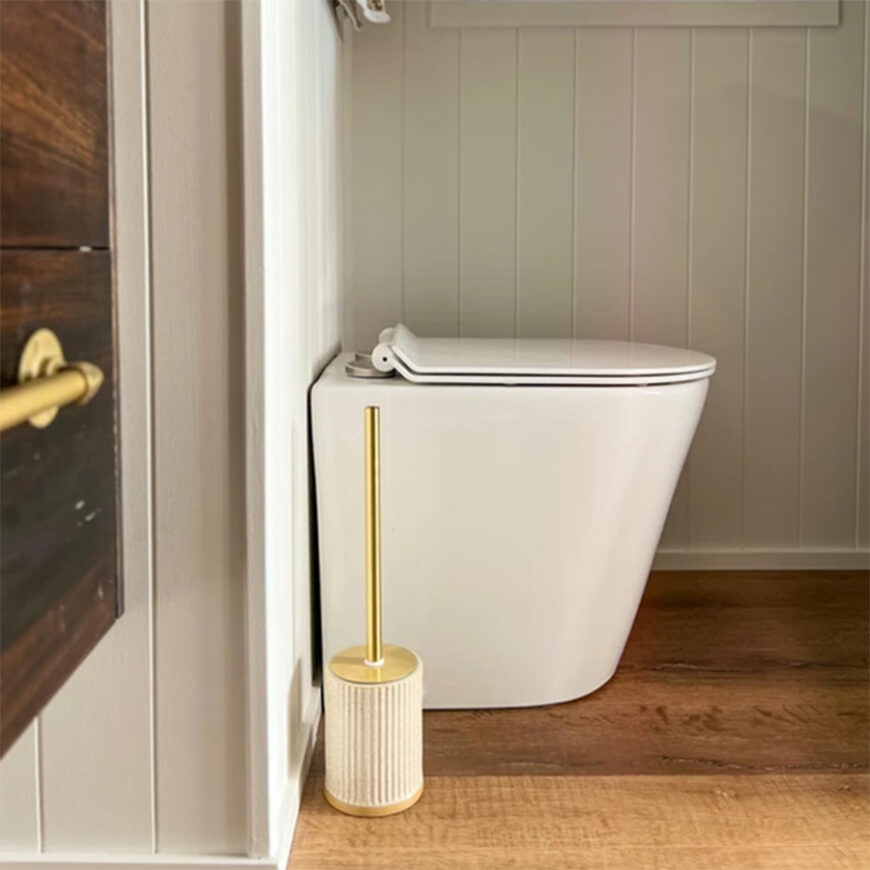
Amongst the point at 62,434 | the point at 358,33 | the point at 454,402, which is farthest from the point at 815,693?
the point at 358,33

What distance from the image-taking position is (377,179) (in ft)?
6.46

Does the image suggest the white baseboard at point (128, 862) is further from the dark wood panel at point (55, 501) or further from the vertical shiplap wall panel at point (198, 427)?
the dark wood panel at point (55, 501)

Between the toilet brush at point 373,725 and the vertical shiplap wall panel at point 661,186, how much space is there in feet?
3.13

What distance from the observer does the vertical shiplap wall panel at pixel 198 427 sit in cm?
94

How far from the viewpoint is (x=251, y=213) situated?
37.7 inches

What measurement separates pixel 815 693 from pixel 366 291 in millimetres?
1037

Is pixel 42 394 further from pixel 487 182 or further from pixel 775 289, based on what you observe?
pixel 775 289

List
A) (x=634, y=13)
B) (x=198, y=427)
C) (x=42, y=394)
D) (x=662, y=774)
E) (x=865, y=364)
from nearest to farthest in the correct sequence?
1. (x=42, y=394)
2. (x=198, y=427)
3. (x=662, y=774)
4. (x=634, y=13)
5. (x=865, y=364)

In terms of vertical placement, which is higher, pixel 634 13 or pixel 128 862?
pixel 634 13

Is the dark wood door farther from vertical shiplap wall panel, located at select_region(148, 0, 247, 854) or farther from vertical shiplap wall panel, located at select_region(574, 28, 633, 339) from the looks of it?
vertical shiplap wall panel, located at select_region(574, 28, 633, 339)

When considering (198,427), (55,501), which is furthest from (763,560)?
(55,501)

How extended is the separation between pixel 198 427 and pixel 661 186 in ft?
4.14

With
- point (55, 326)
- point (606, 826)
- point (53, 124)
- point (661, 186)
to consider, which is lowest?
point (606, 826)

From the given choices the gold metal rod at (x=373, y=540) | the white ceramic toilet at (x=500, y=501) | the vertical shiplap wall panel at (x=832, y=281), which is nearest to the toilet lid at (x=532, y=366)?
the white ceramic toilet at (x=500, y=501)
